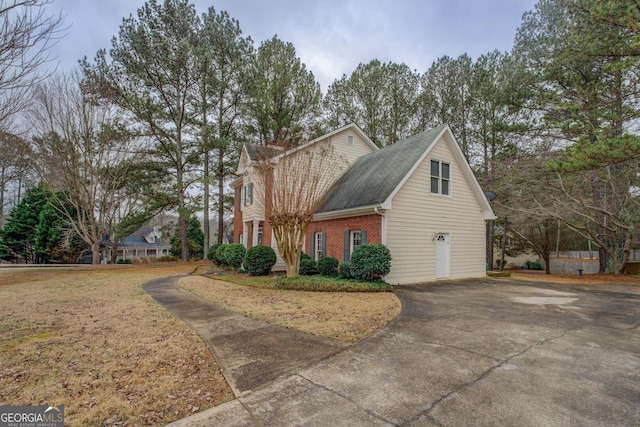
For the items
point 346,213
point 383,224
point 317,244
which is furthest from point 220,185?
point 383,224

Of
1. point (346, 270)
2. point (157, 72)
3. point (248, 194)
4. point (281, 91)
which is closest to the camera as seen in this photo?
point (346, 270)

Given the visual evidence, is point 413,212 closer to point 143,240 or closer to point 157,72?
point 157,72

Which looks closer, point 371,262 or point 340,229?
point 371,262

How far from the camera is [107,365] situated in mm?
4062

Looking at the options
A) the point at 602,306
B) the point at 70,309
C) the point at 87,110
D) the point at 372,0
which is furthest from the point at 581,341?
the point at 87,110

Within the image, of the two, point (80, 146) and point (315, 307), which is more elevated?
point (80, 146)

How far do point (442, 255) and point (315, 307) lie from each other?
26.4ft

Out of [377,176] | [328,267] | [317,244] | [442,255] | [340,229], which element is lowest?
[328,267]

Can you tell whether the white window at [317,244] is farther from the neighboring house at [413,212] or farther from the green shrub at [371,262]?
the green shrub at [371,262]

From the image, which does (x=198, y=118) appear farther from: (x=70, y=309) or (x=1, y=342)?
(x=1, y=342)

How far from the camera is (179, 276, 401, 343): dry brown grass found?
5.74m

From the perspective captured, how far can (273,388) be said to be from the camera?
3395 mm

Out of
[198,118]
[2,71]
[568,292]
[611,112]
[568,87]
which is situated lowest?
[568,292]

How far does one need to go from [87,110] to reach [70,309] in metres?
15.6
